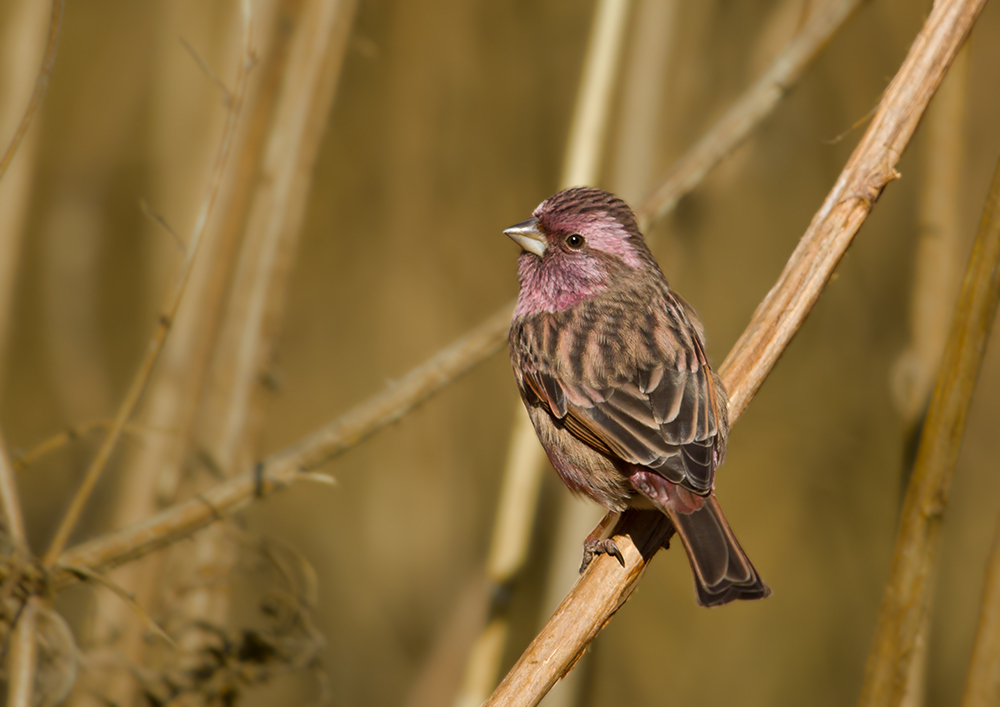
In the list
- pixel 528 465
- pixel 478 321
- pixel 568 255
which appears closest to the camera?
pixel 528 465

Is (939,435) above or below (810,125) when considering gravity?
below

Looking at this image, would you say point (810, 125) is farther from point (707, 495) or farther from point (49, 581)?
point (49, 581)

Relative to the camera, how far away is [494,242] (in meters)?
4.60

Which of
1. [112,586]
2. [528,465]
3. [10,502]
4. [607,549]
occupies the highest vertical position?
[528,465]

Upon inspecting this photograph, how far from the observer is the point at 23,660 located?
205 cm

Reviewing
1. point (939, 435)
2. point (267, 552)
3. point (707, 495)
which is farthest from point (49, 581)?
point (939, 435)

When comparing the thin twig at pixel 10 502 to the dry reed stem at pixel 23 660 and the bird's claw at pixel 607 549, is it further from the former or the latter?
the bird's claw at pixel 607 549

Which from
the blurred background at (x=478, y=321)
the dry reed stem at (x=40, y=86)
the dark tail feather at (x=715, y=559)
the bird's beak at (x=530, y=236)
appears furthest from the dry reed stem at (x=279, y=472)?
the blurred background at (x=478, y=321)

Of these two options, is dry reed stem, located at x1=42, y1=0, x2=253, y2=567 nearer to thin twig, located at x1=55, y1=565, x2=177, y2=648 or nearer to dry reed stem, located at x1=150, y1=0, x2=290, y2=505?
thin twig, located at x1=55, y1=565, x2=177, y2=648

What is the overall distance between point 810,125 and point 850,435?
1592 mm

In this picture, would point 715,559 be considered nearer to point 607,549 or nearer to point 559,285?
point 607,549

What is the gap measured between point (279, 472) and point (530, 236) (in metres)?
1.10

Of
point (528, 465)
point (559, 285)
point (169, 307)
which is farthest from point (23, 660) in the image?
point (559, 285)

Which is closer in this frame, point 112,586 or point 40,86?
point 40,86
